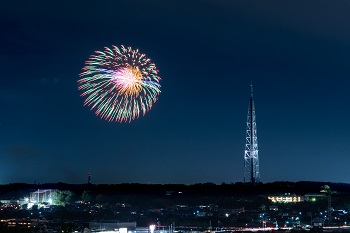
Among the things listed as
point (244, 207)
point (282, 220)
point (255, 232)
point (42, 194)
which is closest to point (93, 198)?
point (42, 194)

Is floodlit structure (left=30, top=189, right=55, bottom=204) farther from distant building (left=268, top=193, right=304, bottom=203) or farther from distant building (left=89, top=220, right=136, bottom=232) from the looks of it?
distant building (left=89, top=220, right=136, bottom=232)

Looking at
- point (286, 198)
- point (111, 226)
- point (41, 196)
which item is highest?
point (41, 196)

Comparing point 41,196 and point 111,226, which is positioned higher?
point 41,196

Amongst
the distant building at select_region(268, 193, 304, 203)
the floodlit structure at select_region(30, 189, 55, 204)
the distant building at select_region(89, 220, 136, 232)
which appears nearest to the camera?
the distant building at select_region(89, 220, 136, 232)

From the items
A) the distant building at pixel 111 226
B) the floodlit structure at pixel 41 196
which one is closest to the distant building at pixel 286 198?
the floodlit structure at pixel 41 196

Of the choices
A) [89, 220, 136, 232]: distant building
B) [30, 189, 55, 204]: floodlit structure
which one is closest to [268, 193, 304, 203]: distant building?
[30, 189, 55, 204]: floodlit structure

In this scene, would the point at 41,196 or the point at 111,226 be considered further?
the point at 41,196

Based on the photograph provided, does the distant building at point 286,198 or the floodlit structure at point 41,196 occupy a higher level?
the floodlit structure at point 41,196

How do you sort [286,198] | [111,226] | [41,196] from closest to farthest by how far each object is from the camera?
1. [111,226]
2. [41,196]
3. [286,198]

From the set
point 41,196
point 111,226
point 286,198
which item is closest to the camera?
point 111,226

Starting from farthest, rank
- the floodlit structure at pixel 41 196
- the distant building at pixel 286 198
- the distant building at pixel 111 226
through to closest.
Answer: the distant building at pixel 286 198 < the floodlit structure at pixel 41 196 < the distant building at pixel 111 226

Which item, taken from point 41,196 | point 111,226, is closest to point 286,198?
point 41,196

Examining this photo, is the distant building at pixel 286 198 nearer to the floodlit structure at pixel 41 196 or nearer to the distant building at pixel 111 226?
the floodlit structure at pixel 41 196

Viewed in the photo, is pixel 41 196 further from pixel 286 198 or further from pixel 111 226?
Result: pixel 111 226
